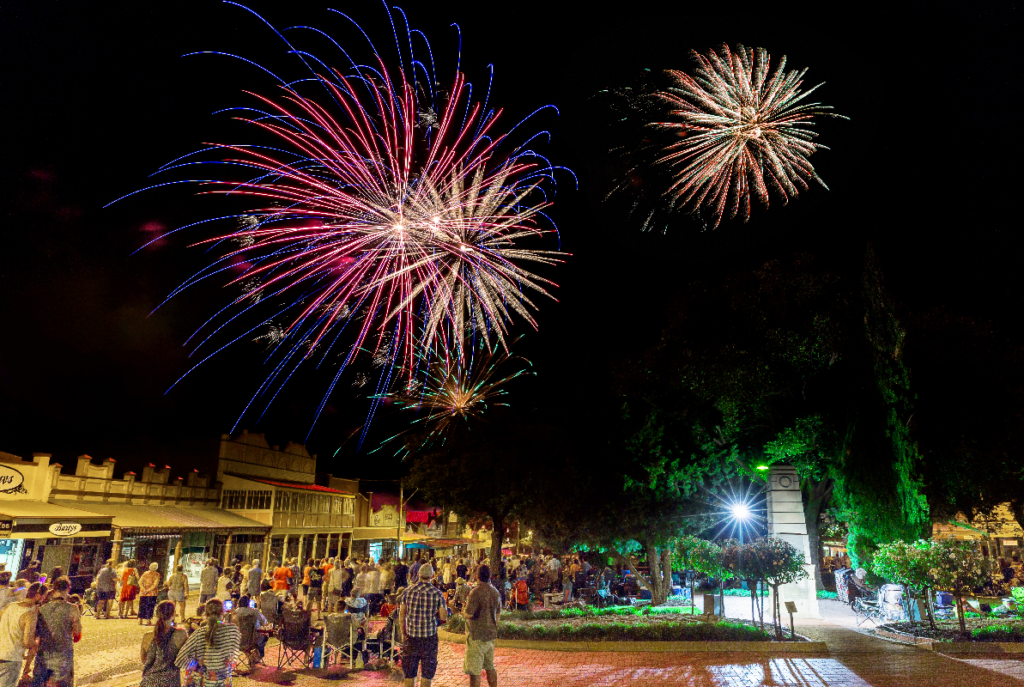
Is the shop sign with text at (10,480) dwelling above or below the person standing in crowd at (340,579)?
above

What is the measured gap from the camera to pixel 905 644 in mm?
13711

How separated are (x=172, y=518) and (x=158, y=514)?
53 centimetres

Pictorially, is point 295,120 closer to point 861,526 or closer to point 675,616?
point 675,616

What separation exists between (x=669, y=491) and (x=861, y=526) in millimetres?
5147

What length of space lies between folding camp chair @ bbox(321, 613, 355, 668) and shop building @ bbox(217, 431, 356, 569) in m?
22.9

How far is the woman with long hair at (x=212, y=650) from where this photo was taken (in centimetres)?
753

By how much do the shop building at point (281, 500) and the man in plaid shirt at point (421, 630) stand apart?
26.0 m

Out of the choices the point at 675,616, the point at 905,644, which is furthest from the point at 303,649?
the point at 905,644

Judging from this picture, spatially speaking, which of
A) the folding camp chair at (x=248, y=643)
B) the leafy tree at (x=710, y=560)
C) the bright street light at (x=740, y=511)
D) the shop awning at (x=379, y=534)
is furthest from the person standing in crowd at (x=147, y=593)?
the shop awning at (x=379, y=534)

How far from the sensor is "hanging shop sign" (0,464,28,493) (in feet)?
66.5

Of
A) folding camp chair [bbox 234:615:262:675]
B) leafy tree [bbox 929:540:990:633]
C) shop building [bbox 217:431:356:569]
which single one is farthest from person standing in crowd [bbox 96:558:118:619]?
leafy tree [bbox 929:540:990:633]

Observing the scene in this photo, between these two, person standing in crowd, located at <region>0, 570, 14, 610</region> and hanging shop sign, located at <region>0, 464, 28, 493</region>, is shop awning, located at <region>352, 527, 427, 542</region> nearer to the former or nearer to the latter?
hanging shop sign, located at <region>0, 464, 28, 493</region>

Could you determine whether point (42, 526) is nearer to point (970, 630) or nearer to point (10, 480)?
point (10, 480)

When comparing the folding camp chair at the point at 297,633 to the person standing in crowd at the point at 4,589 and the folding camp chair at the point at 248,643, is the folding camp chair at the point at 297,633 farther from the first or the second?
the person standing in crowd at the point at 4,589
